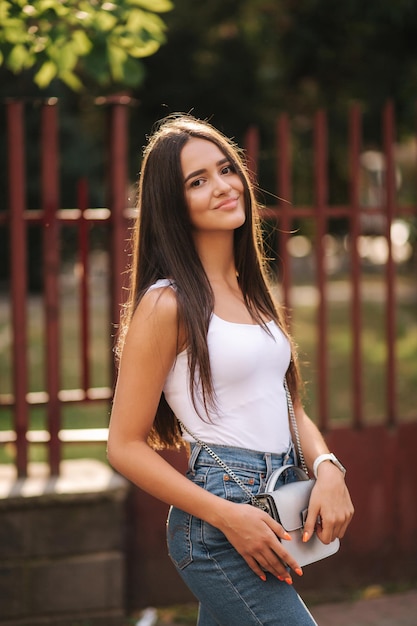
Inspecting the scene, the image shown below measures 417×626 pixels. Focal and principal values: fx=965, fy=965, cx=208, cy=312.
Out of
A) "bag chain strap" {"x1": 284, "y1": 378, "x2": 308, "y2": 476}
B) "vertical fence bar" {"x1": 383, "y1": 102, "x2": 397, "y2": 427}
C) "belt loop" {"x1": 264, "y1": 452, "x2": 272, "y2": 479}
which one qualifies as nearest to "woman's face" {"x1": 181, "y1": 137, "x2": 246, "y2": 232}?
"bag chain strap" {"x1": 284, "y1": 378, "x2": 308, "y2": 476}

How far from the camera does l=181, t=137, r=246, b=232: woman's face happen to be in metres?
2.33

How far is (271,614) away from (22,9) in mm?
2349

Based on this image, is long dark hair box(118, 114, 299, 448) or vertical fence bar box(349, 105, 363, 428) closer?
long dark hair box(118, 114, 299, 448)

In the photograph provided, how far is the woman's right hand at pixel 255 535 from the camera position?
2.11m

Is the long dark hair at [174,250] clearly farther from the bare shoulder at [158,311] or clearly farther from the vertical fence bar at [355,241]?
the vertical fence bar at [355,241]

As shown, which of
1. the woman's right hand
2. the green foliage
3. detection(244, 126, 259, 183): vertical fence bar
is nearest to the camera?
the woman's right hand

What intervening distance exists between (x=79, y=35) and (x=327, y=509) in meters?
2.25

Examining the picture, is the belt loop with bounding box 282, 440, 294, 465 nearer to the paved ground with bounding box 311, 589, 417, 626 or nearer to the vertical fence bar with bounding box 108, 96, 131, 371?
the vertical fence bar with bounding box 108, 96, 131, 371

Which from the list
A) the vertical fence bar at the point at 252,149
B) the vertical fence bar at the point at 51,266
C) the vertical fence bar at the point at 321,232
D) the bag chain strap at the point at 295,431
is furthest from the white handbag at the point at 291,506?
the vertical fence bar at the point at 321,232

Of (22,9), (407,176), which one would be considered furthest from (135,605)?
(407,176)

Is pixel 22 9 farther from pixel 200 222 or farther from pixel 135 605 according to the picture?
pixel 135 605

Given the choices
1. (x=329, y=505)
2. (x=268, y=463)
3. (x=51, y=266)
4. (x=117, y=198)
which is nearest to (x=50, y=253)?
(x=51, y=266)

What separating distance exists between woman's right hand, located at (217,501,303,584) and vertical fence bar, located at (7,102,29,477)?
2.15m

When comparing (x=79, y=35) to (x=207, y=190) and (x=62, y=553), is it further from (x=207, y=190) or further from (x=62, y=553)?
(x=62, y=553)
